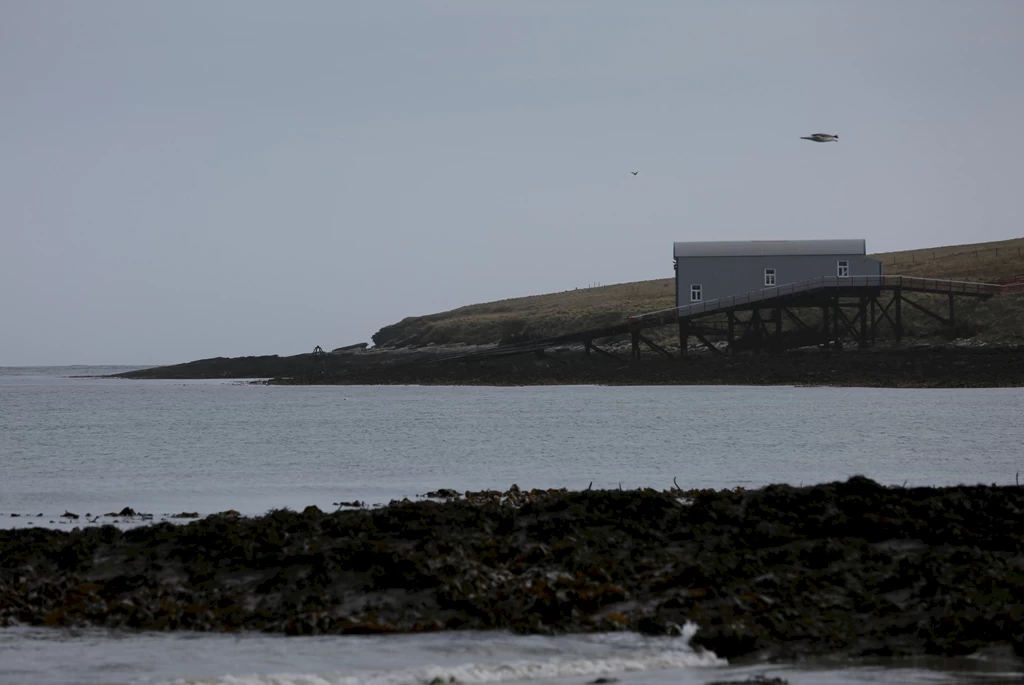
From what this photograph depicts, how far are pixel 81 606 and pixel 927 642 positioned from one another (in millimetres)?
8810

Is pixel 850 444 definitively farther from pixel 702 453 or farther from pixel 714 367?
pixel 714 367

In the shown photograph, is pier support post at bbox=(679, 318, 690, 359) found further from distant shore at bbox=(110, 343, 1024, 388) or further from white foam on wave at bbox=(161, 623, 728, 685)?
white foam on wave at bbox=(161, 623, 728, 685)

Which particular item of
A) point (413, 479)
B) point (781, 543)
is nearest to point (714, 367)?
point (413, 479)

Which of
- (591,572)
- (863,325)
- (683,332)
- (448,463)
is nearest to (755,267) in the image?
(683,332)

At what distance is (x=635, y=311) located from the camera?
114312 millimetres

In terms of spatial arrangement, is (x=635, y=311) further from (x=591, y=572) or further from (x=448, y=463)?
(x=591, y=572)

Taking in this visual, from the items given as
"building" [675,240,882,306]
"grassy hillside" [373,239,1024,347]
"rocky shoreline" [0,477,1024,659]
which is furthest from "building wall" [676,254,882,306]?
"rocky shoreline" [0,477,1024,659]

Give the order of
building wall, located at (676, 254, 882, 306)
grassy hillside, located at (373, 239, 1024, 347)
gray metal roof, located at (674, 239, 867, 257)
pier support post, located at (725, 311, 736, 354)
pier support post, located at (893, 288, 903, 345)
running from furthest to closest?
gray metal roof, located at (674, 239, 867, 257)
building wall, located at (676, 254, 882, 306)
grassy hillside, located at (373, 239, 1024, 347)
pier support post, located at (725, 311, 736, 354)
pier support post, located at (893, 288, 903, 345)

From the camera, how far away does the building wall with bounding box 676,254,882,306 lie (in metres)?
86.1

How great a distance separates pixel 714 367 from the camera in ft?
266

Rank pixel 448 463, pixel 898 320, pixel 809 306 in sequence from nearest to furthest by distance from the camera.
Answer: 1. pixel 448 463
2. pixel 898 320
3. pixel 809 306

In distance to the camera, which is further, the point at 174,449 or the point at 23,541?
the point at 174,449

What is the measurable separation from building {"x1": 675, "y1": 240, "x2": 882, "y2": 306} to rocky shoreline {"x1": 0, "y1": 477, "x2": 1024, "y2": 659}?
6739 centimetres

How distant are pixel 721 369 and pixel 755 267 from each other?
952cm
